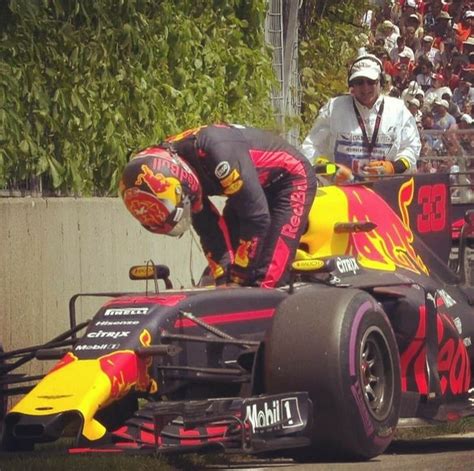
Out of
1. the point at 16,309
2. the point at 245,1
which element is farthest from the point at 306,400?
the point at 245,1

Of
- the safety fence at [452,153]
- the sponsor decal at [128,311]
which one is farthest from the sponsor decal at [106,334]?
the safety fence at [452,153]

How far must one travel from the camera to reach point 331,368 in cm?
802

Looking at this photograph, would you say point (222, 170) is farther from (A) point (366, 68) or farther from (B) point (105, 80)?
(B) point (105, 80)

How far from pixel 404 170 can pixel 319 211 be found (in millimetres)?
1631

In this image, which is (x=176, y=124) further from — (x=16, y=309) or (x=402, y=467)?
(x=402, y=467)

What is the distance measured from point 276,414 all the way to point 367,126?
3.88 metres

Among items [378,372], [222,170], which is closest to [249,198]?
[222,170]

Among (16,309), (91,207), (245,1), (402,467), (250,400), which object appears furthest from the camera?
(245,1)

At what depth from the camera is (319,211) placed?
378 inches

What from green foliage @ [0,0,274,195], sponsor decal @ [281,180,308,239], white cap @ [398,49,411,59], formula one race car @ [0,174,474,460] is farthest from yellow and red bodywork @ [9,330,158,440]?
white cap @ [398,49,411,59]

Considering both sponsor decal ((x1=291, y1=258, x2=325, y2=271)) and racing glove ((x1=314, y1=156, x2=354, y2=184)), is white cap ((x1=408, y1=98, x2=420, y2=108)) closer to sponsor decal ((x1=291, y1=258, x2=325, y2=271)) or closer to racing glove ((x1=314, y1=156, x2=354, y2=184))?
racing glove ((x1=314, y1=156, x2=354, y2=184))

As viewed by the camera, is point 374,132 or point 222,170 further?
point 374,132

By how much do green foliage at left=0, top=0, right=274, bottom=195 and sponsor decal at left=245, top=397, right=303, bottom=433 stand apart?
3843 mm

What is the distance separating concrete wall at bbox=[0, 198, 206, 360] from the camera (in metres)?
10.7
